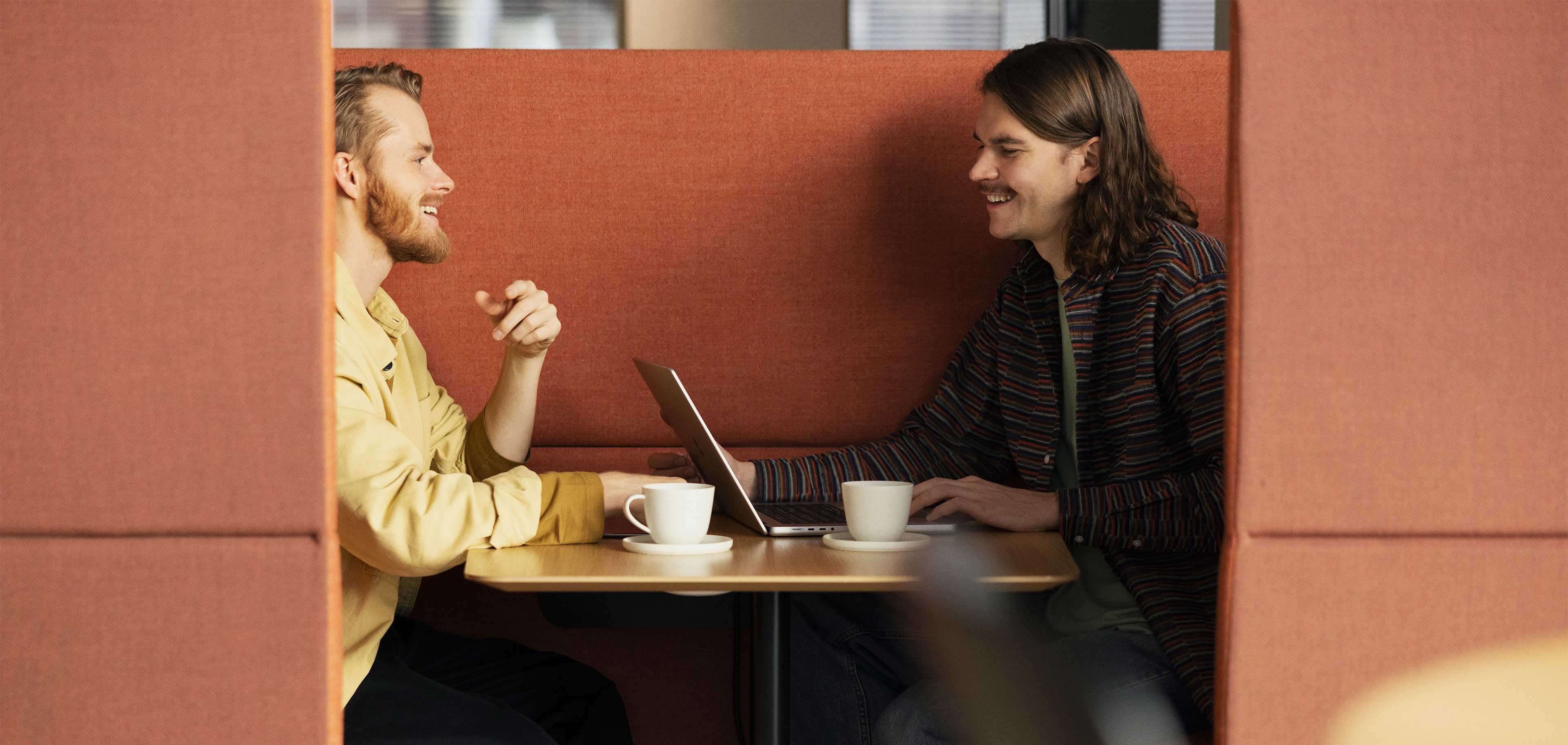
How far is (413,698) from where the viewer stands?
4.05ft

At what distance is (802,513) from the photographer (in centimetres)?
139

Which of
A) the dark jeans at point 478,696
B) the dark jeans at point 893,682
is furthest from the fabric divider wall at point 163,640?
the dark jeans at point 893,682

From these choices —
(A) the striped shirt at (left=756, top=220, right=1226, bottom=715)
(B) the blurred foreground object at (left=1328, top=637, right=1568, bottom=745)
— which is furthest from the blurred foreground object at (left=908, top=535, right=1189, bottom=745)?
(B) the blurred foreground object at (left=1328, top=637, right=1568, bottom=745)

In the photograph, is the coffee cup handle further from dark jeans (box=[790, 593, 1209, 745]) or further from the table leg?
dark jeans (box=[790, 593, 1209, 745])

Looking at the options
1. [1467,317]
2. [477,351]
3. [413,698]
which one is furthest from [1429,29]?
[477,351]

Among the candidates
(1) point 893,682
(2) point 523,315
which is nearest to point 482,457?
A: (2) point 523,315

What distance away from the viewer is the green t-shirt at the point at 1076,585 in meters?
1.34

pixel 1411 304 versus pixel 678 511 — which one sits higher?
pixel 1411 304

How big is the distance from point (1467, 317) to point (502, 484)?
81cm

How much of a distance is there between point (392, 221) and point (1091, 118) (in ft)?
2.88

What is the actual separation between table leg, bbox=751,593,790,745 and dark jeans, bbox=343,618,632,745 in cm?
23

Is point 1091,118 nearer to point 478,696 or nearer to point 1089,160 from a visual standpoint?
point 1089,160

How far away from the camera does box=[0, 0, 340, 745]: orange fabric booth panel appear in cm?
86

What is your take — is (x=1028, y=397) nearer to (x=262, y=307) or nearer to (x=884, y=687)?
(x=884, y=687)
